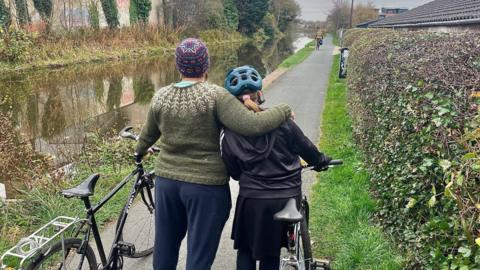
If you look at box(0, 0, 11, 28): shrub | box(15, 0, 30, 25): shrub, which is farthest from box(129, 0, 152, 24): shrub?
box(0, 0, 11, 28): shrub

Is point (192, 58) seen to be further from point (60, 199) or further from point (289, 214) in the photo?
point (60, 199)

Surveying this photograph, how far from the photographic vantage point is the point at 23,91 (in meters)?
15.3

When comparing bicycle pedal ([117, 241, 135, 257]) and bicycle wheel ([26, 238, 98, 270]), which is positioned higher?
bicycle wheel ([26, 238, 98, 270])

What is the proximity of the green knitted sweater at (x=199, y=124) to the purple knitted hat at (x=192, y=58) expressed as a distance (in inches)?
3.1

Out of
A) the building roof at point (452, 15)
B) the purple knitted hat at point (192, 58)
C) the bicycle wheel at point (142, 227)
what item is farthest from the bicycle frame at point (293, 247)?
the building roof at point (452, 15)

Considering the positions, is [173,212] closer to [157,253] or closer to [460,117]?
[157,253]

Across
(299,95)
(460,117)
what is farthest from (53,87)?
(460,117)

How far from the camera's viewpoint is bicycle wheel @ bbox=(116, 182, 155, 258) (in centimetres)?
395

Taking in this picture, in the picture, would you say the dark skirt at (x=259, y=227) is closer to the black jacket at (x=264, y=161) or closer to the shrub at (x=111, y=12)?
the black jacket at (x=264, y=161)

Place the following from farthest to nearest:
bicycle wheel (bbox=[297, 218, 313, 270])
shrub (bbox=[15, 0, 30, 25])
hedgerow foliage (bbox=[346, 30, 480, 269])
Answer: shrub (bbox=[15, 0, 30, 25]) → bicycle wheel (bbox=[297, 218, 313, 270]) → hedgerow foliage (bbox=[346, 30, 480, 269])

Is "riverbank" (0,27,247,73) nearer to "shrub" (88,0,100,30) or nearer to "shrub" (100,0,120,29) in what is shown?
"shrub" (88,0,100,30)

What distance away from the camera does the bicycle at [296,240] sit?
8.00 ft

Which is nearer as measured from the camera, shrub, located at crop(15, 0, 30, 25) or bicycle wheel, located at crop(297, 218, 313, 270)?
bicycle wheel, located at crop(297, 218, 313, 270)

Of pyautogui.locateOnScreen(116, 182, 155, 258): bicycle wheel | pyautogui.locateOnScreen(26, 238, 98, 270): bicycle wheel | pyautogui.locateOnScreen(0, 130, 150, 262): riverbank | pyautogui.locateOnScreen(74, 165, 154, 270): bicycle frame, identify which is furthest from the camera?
pyautogui.locateOnScreen(0, 130, 150, 262): riverbank
